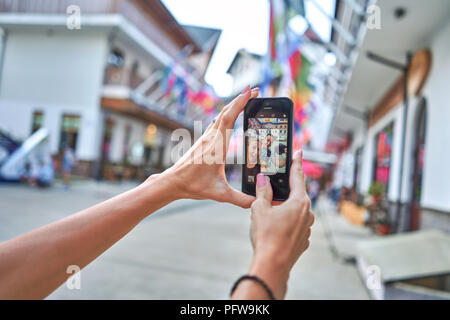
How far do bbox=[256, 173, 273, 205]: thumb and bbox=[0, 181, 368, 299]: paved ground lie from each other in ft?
5.04

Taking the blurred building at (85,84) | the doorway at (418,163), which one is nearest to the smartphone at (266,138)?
the doorway at (418,163)

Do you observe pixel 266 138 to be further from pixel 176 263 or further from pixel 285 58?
pixel 285 58

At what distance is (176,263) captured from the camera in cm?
427

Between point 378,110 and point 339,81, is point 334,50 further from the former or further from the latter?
point 378,110

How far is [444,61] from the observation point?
4.66m

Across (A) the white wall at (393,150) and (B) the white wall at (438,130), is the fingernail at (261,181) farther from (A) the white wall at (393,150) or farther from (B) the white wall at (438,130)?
(A) the white wall at (393,150)

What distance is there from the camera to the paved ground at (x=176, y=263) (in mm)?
3299

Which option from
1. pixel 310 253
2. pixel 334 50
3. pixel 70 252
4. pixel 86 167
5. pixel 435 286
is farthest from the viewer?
pixel 86 167

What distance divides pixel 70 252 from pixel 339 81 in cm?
907

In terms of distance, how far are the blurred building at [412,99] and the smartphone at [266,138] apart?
405 cm

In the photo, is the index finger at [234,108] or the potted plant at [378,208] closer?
the index finger at [234,108]

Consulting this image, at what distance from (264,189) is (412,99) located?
6.36 meters

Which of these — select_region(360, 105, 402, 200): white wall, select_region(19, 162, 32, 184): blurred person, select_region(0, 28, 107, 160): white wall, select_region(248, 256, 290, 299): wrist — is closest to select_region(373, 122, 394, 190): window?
select_region(360, 105, 402, 200): white wall

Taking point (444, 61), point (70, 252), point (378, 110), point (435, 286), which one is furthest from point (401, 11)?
point (378, 110)
